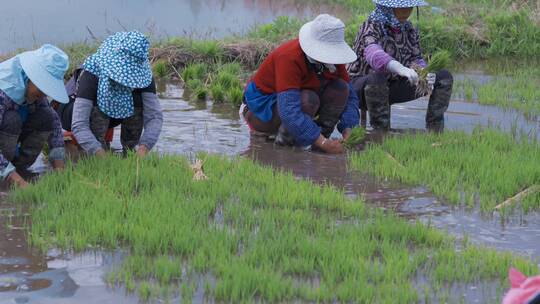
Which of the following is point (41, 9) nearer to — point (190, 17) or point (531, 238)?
point (190, 17)

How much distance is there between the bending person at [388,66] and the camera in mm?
6320

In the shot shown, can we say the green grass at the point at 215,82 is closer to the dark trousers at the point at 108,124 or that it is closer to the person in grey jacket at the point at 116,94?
the dark trousers at the point at 108,124

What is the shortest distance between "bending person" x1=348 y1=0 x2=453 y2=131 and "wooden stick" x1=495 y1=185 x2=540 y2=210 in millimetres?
1563

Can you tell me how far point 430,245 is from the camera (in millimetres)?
4105

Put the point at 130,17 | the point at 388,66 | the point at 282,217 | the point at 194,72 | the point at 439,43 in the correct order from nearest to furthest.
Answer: the point at 282,217 < the point at 388,66 < the point at 194,72 < the point at 439,43 < the point at 130,17

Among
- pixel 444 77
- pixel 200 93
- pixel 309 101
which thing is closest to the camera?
pixel 309 101

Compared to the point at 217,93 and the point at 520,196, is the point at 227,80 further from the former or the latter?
the point at 520,196

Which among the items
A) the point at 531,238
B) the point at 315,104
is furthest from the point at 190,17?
the point at 531,238

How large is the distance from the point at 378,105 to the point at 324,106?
0.66m

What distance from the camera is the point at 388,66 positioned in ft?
20.5

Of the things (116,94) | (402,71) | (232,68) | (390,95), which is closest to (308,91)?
(402,71)

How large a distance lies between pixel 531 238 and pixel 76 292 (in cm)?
215

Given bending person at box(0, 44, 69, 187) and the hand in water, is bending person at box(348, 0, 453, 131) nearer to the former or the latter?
bending person at box(0, 44, 69, 187)

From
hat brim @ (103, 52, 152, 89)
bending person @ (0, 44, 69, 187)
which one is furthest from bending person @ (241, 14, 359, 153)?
bending person @ (0, 44, 69, 187)
